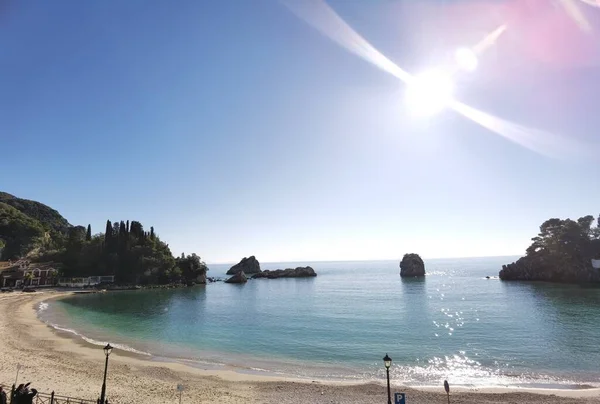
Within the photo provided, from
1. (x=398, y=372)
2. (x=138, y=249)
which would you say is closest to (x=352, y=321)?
(x=398, y=372)

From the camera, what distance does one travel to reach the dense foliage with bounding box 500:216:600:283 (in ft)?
370

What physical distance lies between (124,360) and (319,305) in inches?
1986

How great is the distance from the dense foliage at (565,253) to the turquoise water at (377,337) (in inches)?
1812

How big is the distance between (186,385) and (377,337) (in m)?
26.5

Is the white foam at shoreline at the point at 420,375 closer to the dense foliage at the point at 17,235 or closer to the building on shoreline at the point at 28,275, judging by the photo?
the building on shoreline at the point at 28,275

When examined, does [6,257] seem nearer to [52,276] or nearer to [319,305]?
[52,276]

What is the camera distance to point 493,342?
133ft

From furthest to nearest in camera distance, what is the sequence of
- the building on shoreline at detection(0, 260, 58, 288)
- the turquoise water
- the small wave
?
1. the building on shoreline at detection(0, 260, 58, 288)
2. the small wave
3. the turquoise water

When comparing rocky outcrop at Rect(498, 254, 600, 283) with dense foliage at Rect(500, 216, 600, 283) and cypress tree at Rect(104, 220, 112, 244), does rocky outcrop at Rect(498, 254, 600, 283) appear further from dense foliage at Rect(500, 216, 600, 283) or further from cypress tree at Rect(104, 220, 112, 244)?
cypress tree at Rect(104, 220, 112, 244)

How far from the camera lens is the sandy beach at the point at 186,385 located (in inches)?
898

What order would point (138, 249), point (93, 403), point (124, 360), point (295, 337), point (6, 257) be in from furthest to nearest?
point (6, 257) → point (138, 249) → point (295, 337) → point (124, 360) → point (93, 403)

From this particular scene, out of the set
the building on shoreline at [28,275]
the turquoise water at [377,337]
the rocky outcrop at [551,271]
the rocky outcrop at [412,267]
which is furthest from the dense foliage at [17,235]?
the rocky outcrop at [551,271]

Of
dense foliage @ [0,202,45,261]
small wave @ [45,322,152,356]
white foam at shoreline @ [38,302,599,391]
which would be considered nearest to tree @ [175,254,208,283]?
dense foliage @ [0,202,45,261]

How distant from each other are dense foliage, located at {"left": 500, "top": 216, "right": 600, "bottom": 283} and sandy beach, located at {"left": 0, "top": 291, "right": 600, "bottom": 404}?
117062 mm
